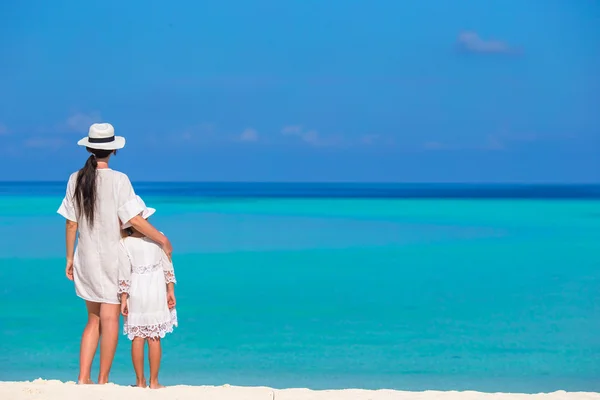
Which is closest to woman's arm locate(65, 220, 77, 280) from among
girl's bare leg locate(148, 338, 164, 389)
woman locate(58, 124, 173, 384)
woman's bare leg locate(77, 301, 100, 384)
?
woman locate(58, 124, 173, 384)

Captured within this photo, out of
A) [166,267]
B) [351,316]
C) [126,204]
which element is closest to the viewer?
[126,204]

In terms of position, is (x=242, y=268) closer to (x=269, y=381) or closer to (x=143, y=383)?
(x=269, y=381)

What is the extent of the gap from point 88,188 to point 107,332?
65 centimetres

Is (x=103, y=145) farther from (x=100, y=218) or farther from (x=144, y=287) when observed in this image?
(x=144, y=287)

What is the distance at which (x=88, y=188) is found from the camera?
3668 millimetres

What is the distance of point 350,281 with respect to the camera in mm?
11031

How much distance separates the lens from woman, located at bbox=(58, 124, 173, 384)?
3672 mm

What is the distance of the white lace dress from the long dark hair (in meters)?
0.20

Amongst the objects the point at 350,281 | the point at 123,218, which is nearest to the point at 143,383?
the point at 123,218

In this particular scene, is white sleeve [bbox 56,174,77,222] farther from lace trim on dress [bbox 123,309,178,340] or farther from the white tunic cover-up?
lace trim on dress [bbox 123,309,178,340]

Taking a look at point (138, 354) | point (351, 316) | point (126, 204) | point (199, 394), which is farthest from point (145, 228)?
point (351, 316)

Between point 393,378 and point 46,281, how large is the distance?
21.9 feet

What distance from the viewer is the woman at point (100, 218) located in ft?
12.0

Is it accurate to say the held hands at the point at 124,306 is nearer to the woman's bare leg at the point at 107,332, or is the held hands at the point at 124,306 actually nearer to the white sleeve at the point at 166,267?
the woman's bare leg at the point at 107,332
